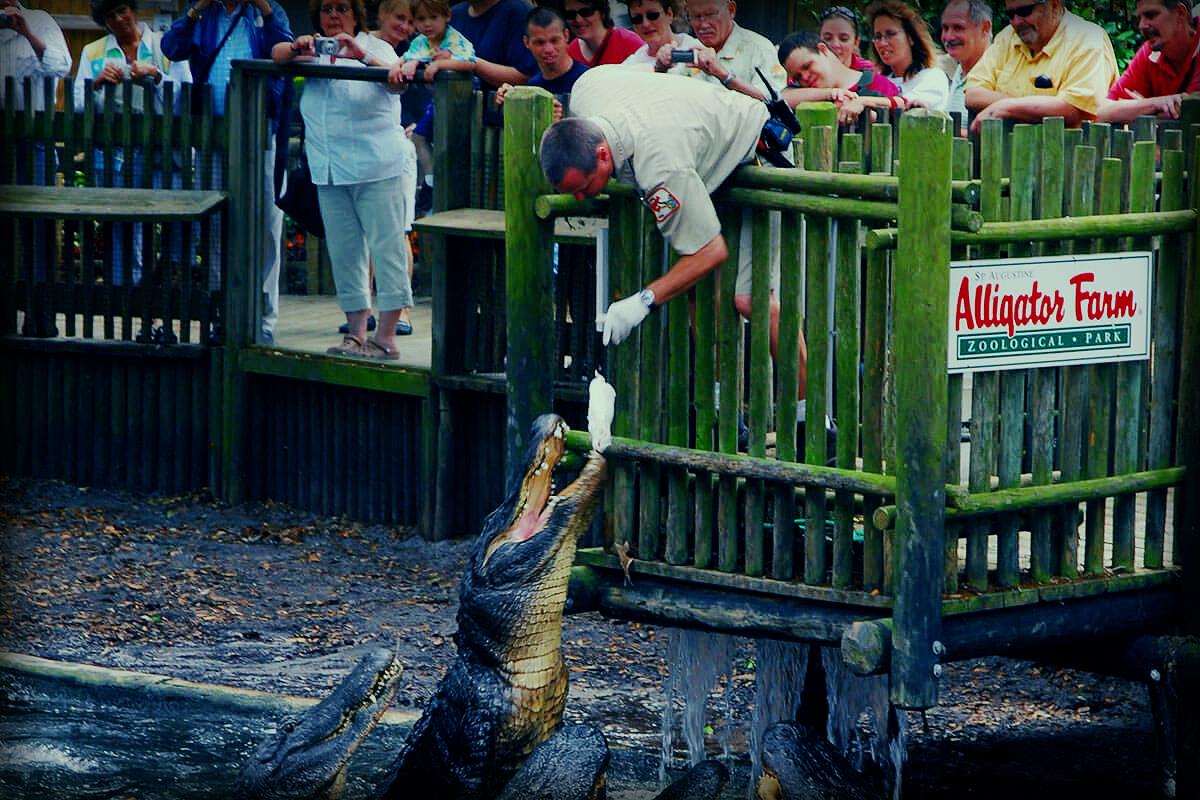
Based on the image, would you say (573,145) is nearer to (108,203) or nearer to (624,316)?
(624,316)

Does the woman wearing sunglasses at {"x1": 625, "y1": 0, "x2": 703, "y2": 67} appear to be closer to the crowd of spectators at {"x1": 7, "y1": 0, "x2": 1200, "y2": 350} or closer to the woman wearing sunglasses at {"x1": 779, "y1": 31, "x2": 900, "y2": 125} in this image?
the crowd of spectators at {"x1": 7, "y1": 0, "x2": 1200, "y2": 350}

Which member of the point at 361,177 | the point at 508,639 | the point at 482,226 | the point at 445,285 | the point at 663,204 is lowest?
the point at 508,639

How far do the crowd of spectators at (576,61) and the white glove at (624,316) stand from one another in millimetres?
1706

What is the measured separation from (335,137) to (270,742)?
405 centimetres

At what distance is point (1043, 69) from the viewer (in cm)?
795

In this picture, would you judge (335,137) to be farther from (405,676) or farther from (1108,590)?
(1108,590)

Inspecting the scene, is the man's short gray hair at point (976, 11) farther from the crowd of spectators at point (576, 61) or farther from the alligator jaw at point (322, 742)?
the alligator jaw at point (322, 742)

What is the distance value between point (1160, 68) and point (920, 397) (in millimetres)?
3301

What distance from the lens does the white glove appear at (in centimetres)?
583

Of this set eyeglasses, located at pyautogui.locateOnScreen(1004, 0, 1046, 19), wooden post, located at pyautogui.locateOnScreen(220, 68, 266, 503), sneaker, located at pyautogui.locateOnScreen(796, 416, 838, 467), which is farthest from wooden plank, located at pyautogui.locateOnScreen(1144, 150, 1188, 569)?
wooden post, located at pyautogui.locateOnScreen(220, 68, 266, 503)

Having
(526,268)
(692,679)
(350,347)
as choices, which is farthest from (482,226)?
(692,679)

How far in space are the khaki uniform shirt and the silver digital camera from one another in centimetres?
347

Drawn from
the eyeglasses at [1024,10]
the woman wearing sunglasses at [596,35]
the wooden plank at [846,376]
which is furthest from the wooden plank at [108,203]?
the wooden plank at [846,376]

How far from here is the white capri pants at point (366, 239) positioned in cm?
910
